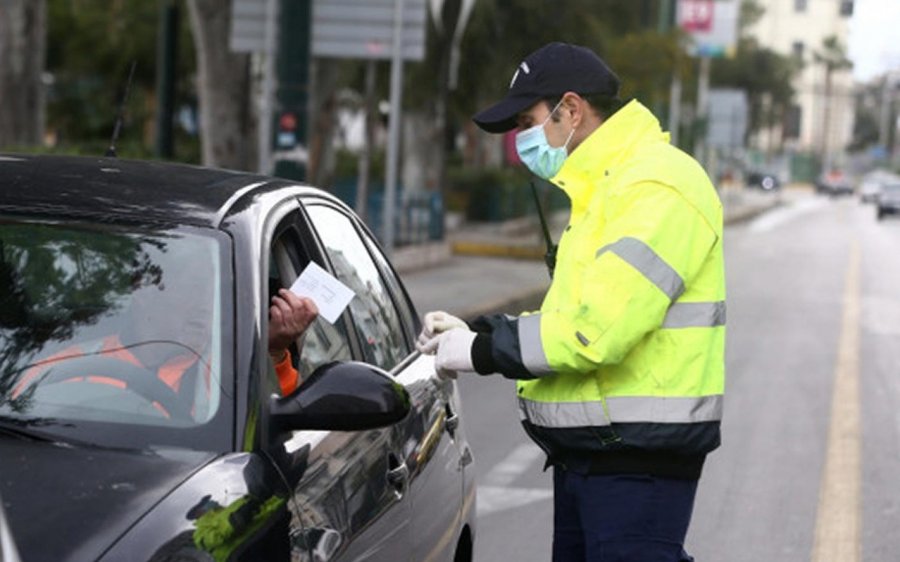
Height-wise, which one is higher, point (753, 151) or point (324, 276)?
point (324, 276)

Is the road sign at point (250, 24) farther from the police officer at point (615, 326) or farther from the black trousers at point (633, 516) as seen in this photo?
the black trousers at point (633, 516)

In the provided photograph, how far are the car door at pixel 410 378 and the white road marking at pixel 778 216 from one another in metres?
46.3

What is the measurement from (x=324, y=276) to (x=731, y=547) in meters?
4.00

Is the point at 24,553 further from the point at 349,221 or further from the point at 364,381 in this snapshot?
the point at 349,221

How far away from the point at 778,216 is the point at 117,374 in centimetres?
6329

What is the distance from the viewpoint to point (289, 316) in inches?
179

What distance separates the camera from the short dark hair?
13.6ft

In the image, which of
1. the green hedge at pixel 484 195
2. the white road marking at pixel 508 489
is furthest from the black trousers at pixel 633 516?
the green hedge at pixel 484 195

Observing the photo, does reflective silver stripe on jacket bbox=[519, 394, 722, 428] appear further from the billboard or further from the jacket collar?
the billboard

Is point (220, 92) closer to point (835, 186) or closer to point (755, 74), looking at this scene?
point (755, 74)

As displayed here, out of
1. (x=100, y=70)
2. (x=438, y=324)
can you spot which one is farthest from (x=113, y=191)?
(x=100, y=70)

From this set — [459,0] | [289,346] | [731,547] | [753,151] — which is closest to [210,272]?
[289,346]

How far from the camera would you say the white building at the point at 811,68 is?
474 feet

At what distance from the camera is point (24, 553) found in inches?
118
